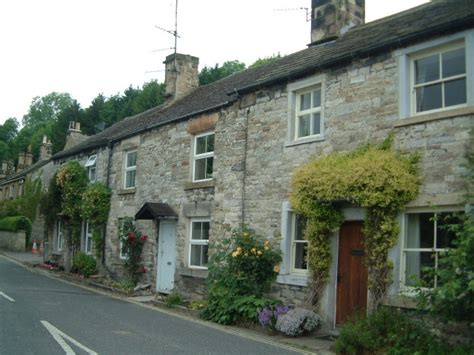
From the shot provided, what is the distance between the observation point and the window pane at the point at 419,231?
9.38 metres

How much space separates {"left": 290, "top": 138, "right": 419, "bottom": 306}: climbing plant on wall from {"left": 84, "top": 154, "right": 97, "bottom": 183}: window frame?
1325 cm

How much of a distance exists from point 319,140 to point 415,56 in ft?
8.71

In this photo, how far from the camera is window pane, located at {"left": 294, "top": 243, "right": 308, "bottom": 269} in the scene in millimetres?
11828

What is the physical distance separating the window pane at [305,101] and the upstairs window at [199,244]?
4627 mm

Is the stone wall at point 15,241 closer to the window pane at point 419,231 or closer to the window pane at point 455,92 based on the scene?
the window pane at point 419,231

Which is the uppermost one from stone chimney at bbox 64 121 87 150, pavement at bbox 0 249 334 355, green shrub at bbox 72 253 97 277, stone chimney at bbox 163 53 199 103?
stone chimney at bbox 163 53 199 103

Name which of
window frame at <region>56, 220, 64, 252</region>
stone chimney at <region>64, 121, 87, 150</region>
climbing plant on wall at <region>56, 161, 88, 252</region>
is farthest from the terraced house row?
stone chimney at <region>64, 121, 87, 150</region>

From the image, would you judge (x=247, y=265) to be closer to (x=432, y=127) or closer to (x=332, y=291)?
(x=332, y=291)

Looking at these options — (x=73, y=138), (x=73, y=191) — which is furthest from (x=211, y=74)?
(x=73, y=191)

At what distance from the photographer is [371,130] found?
10461 mm

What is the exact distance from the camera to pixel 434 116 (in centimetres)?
934

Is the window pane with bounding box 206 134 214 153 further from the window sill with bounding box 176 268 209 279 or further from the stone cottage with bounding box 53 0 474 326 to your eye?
the window sill with bounding box 176 268 209 279

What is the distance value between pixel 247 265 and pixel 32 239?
28181mm

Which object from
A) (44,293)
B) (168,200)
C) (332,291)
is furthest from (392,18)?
(44,293)
